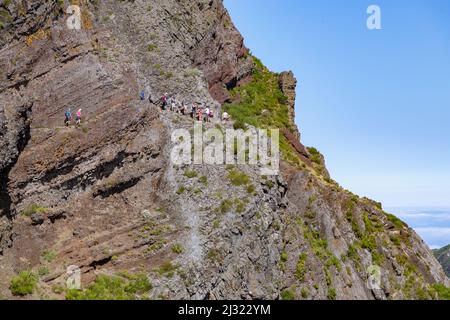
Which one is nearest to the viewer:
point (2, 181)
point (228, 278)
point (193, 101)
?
point (228, 278)

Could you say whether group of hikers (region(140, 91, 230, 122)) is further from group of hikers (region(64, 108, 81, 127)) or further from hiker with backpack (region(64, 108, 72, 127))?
hiker with backpack (region(64, 108, 72, 127))

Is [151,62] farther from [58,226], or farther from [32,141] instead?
[58,226]

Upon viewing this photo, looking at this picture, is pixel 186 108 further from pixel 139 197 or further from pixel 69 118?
pixel 139 197

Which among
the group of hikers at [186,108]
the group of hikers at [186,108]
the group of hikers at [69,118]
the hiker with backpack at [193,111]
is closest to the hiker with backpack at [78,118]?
the group of hikers at [69,118]

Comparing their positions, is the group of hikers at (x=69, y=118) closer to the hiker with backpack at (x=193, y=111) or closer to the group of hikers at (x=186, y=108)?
the group of hikers at (x=186, y=108)
